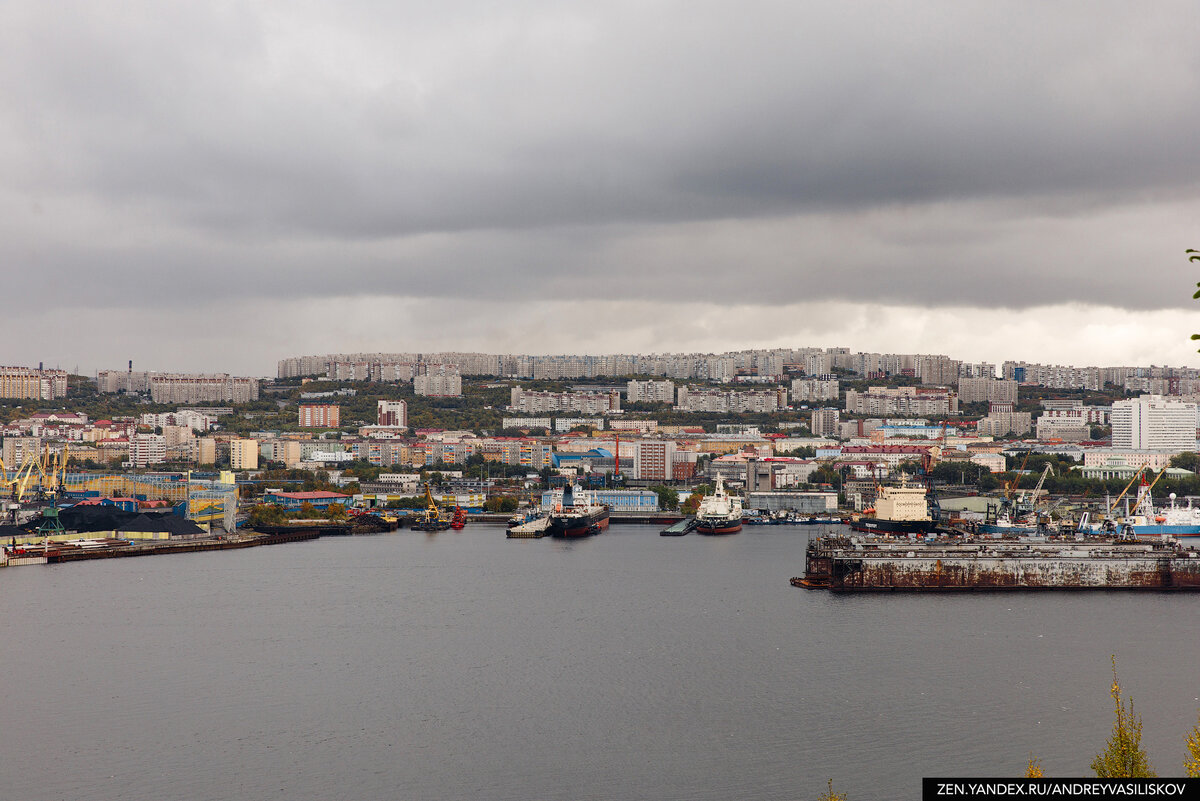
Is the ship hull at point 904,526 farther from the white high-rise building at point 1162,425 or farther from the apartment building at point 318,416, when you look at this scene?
the apartment building at point 318,416

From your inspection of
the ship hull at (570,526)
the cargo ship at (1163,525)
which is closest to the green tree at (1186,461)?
the cargo ship at (1163,525)

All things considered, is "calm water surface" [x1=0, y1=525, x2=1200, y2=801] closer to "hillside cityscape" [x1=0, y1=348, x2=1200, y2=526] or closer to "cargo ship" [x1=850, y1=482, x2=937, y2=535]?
"cargo ship" [x1=850, y1=482, x2=937, y2=535]

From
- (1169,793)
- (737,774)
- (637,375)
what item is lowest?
(737,774)

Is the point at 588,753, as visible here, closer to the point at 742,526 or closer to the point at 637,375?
the point at 742,526

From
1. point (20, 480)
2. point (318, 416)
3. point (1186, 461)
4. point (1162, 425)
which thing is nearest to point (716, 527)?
point (20, 480)

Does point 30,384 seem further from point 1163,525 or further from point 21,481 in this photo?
point 1163,525

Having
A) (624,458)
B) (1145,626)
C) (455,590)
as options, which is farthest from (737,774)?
(624,458)
